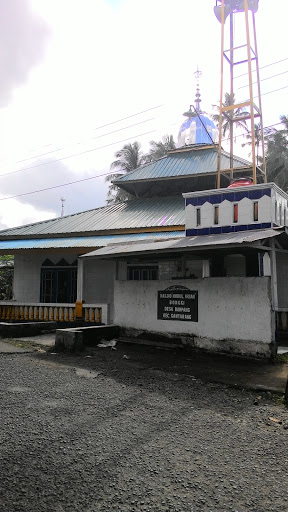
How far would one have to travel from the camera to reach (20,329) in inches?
436

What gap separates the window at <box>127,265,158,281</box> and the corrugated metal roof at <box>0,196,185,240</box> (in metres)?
1.44

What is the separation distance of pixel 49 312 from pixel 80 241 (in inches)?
101

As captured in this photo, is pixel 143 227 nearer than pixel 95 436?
No

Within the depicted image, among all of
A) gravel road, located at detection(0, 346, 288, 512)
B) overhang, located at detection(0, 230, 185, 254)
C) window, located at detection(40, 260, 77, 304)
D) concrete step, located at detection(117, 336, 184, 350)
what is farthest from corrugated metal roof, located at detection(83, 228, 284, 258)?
window, located at detection(40, 260, 77, 304)

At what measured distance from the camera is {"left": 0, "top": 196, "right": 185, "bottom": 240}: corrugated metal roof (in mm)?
13406

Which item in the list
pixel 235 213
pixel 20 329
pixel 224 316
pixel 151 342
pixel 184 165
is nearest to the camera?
pixel 224 316

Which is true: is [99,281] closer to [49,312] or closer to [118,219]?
[49,312]

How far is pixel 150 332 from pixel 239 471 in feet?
19.9

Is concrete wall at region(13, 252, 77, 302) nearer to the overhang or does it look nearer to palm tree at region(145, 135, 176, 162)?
the overhang

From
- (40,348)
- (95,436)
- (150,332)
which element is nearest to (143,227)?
(150,332)

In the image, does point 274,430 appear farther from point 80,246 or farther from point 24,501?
point 80,246

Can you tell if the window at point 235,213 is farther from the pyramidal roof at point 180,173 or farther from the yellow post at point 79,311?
the pyramidal roof at point 180,173

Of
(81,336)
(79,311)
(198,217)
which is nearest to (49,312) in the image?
(79,311)

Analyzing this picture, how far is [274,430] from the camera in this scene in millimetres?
4004
